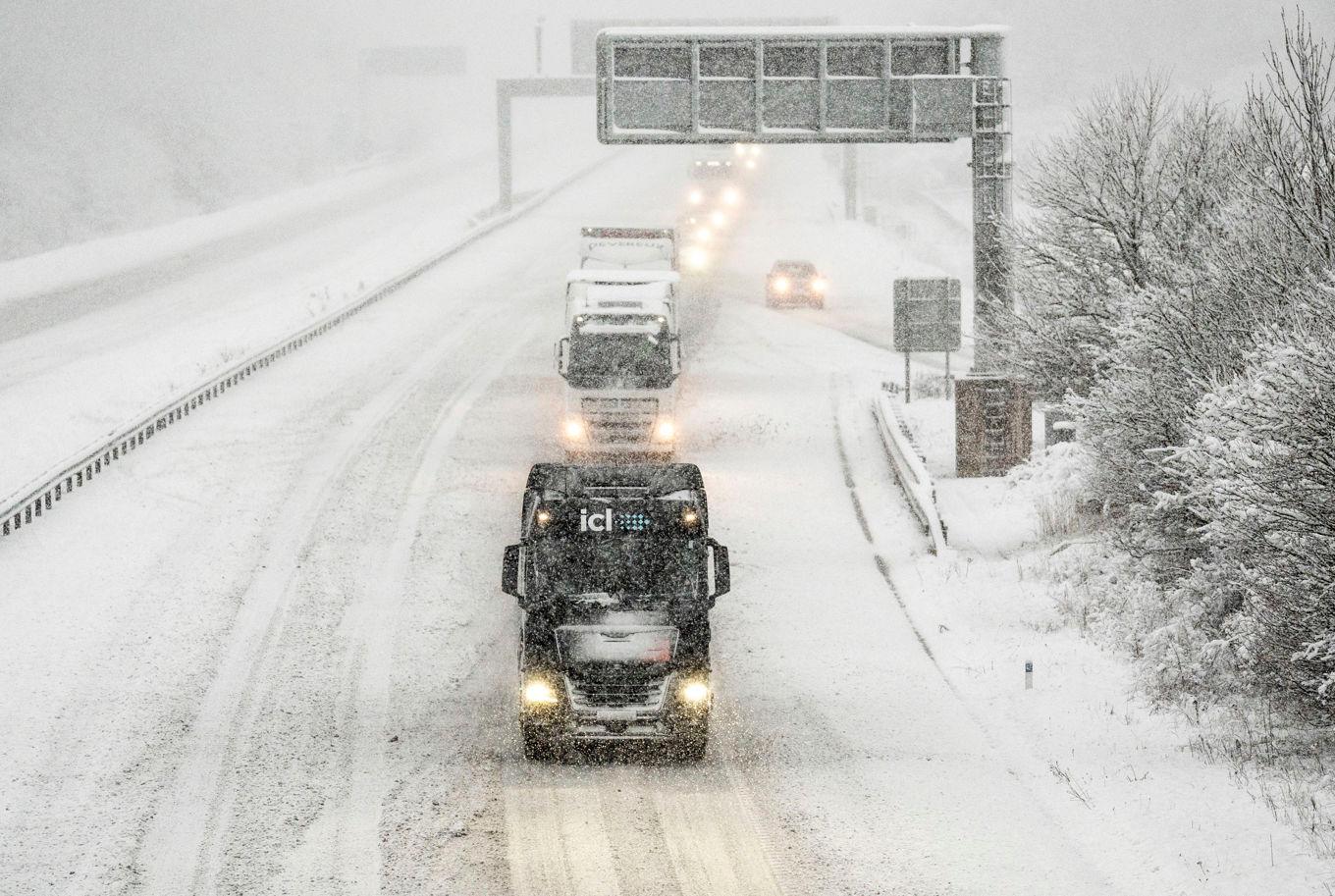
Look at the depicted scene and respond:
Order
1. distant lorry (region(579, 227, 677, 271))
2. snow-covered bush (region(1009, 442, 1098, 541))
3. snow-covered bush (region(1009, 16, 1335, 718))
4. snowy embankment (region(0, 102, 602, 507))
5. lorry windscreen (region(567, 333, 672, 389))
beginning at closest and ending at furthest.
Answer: snow-covered bush (region(1009, 16, 1335, 718)), snow-covered bush (region(1009, 442, 1098, 541)), lorry windscreen (region(567, 333, 672, 389)), snowy embankment (region(0, 102, 602, 507)), distant lorry (region(579, 227, 677, 271))

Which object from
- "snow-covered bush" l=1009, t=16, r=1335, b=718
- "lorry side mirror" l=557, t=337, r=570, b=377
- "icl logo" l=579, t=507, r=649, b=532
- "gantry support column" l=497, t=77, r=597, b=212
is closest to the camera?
"snow-covered bush" l=1009, t=16, r=1335, b=718

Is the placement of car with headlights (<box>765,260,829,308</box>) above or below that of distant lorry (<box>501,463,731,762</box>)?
above

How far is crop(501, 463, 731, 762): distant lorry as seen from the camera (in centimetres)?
1426

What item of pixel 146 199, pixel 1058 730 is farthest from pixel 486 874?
pixel 146 199

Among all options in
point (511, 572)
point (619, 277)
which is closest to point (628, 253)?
point (619, 277)

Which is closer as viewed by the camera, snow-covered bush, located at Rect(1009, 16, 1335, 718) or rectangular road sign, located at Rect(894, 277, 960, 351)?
snow-covered bush, located at Rect(1009, 16, 1335, 718)

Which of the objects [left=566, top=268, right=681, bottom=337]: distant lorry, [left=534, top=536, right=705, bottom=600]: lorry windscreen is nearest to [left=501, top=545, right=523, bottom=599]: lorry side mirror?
[left=534, top=536, right=705, bottom=600]: lorry windscreen

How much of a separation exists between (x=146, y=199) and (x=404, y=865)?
112 meters

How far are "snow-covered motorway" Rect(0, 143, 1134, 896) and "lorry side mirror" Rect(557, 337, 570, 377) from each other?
194cm

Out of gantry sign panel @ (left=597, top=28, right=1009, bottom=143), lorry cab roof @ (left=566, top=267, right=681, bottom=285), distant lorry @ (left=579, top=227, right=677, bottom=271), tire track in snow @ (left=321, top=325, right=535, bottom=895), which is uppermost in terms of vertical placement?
gantry sign panel @ (left=597, top=28, right=1009, bottom=143)

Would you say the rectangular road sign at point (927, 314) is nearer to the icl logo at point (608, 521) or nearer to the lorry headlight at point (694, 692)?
the icl logo at point (608, 521)

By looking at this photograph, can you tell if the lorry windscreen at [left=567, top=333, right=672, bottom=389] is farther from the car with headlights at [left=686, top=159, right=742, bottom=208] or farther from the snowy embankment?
the car with headlights at [left=686, top=159, right=742, bottom=208]

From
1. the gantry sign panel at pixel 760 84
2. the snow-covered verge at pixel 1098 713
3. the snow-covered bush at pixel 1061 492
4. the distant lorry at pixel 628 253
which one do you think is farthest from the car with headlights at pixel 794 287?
the snow-covered verge at pixel 1098 713

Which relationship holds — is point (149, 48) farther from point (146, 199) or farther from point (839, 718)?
point (839, 718)
